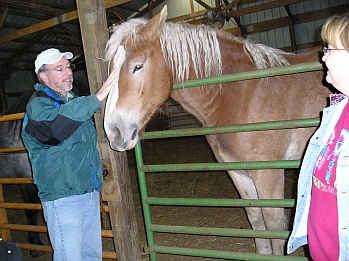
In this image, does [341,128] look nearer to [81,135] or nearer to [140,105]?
[140,105]

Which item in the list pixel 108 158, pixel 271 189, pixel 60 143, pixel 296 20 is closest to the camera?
pixel 60 143

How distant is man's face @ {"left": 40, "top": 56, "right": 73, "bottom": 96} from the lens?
6.19 ft

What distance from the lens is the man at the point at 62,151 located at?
1.68 metres

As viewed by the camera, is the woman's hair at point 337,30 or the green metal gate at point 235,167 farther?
the green metal gate at point 235,167

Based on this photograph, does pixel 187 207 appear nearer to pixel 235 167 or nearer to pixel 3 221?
pixel 3 221

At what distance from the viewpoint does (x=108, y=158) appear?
213 cm

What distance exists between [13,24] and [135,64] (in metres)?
10.0

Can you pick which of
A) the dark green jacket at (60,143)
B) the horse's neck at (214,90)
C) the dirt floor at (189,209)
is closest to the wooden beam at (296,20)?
the dirt floor at (189,209)

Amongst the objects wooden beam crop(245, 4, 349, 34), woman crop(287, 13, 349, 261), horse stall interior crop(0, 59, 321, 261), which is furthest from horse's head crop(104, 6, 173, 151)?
wooden beam crop(245, 4, 349, 34)

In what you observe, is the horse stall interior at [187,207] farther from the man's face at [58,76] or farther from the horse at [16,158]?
the man's face at [58,76]

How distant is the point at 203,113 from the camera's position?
241cm

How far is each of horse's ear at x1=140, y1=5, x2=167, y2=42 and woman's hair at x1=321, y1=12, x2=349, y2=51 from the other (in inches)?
46.4

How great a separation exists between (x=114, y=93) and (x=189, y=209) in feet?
9.52

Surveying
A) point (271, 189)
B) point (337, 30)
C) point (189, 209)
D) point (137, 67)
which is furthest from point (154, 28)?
point (189, 209)
